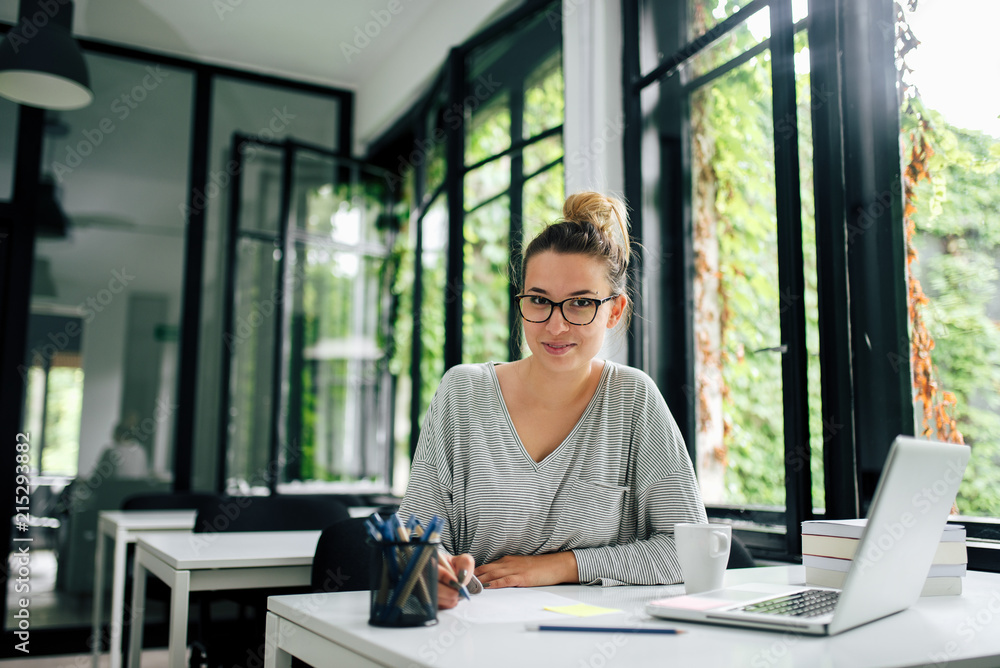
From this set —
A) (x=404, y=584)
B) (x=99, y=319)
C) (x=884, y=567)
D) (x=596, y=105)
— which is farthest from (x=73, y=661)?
(x=884, y=567)

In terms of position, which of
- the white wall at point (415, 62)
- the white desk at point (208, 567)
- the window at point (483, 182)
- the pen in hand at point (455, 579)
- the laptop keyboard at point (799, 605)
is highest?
the white wall at point (415, 62)

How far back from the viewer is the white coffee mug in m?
1.21

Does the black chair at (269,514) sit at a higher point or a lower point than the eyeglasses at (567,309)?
lower

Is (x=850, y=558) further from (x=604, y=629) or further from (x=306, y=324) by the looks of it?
(x=306, y=324)

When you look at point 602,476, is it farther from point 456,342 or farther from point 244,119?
point 244,119

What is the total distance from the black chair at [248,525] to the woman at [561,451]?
1084mm

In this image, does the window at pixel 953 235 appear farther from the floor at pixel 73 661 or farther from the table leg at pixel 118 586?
the floor at pixel 73 661

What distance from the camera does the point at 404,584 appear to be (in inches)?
38.2

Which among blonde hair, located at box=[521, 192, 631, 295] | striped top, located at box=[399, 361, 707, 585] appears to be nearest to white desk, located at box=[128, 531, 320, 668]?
striped top, located at box=[399, 361, 707, 585]

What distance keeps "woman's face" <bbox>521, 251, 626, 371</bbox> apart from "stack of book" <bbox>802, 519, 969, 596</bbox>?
1.77 feet

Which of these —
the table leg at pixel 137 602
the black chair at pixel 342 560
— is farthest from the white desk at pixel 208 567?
the black chair at pixel 342 560

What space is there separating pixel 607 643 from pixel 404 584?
26 cm

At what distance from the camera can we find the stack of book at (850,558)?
1275 millimetres

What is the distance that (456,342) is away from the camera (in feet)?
11.2
